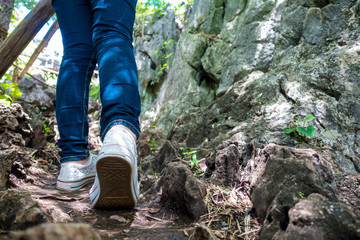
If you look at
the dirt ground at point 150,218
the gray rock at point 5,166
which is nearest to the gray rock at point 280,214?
the dirt ground at point 150,218

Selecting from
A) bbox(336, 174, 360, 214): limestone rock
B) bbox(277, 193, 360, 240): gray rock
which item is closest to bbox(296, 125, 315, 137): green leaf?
bbox(336, 174, 360, 214): limestone rock

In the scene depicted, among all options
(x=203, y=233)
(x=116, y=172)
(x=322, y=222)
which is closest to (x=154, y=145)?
(x=116, y=172)

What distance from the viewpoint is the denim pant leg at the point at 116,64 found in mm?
1382

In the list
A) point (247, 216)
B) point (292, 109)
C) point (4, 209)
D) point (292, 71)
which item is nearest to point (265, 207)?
point (247, 216)

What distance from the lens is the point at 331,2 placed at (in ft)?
10.5

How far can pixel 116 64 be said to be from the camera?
1.46 metres

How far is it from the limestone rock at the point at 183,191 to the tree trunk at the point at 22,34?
180cm

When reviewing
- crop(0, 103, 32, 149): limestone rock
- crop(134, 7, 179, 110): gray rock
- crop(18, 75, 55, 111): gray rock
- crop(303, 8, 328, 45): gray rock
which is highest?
crop(134, 7, 179, 110): gray rock

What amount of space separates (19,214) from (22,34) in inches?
78.7

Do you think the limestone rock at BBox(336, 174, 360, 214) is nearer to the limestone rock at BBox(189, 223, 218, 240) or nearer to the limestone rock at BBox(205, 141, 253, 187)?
the limestone rock at BBox(205, 141, 253, 187)

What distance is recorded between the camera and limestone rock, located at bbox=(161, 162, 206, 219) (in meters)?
1.31

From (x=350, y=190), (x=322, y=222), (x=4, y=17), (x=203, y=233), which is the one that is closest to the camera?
(x=322, y=222)

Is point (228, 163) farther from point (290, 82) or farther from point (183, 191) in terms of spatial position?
point (290, 82)

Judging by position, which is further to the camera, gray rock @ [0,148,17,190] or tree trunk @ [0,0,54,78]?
tree trunk @ [0,0,54,78]
